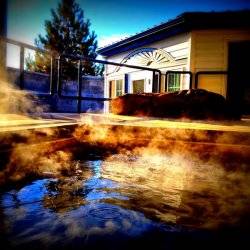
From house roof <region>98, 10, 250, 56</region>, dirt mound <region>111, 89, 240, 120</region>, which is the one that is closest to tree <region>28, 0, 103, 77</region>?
house roof <region>98, 10, 250, 56</region>

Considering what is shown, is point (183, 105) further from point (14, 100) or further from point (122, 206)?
point (122, 206)

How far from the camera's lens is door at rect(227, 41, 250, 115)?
28.2 feet

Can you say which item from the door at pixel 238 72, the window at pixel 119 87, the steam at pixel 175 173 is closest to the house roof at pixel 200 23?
the door at pixel 238 72

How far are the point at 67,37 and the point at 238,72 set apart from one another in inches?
913

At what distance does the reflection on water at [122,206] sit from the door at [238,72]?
7.19 metres

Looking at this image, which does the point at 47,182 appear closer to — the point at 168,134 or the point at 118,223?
the point at 118,223

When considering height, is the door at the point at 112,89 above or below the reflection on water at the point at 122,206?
above

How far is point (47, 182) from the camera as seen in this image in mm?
1784

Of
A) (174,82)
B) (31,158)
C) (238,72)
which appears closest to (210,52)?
(238,72)

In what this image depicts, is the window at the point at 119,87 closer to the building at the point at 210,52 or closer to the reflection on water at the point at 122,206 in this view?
the building at the point at 210,52

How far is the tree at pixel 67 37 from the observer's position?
91.7 feet

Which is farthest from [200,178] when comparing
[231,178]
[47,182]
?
[47,182]

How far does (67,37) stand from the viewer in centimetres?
2816

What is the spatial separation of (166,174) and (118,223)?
101 centimetres
